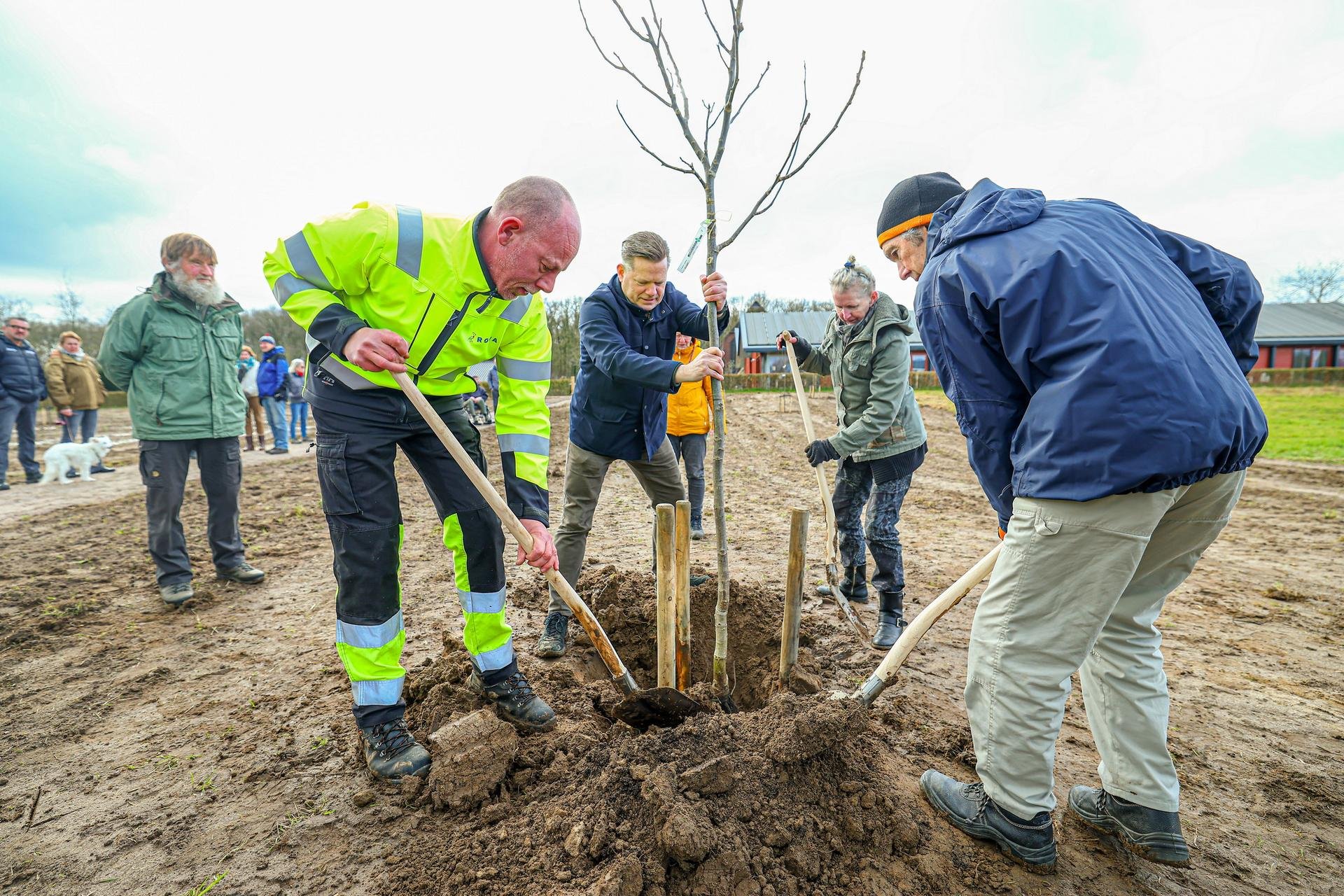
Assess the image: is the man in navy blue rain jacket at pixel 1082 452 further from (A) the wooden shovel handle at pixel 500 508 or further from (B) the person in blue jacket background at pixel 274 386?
(B) the person in blue jacket background at pixel 274 386

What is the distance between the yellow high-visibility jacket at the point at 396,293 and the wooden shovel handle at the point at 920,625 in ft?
6.51

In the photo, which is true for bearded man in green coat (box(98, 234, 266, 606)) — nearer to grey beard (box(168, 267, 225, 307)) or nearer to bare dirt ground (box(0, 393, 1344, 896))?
grey beard (box(168, 267, 225, 307))

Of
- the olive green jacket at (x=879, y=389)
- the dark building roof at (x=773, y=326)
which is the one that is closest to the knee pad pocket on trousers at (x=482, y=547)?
the olive green jacket at (x=879, y=389)

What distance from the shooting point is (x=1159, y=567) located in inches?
81.6

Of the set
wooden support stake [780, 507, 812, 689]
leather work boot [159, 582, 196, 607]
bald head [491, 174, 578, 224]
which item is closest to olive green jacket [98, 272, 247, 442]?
leather work boot [159, 582, 196, 607]

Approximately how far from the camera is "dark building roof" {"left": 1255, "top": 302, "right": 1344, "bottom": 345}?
3772cm

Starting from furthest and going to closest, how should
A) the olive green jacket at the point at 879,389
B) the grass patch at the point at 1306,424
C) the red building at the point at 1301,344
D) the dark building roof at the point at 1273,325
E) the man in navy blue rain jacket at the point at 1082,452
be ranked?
the dark building roof at the point at 1273,325, the red building at the point at 1301,344, the grass patch at the point at 1306,424, the olive green jacket at the point at 879,389, the man in navy blue rain jacket at the point at 1082,452

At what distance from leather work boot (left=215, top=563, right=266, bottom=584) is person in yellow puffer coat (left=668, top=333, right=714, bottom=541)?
337cm

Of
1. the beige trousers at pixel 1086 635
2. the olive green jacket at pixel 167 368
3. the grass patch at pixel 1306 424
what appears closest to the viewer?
the beige trousers at pixel 1086 635

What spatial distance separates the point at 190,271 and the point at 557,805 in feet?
14.0

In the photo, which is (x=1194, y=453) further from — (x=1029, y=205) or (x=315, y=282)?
(x=315, y=282)

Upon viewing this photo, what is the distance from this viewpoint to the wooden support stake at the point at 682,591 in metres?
2.67

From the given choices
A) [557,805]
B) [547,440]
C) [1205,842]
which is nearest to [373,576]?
[547,440]

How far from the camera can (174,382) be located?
13.9 feet
